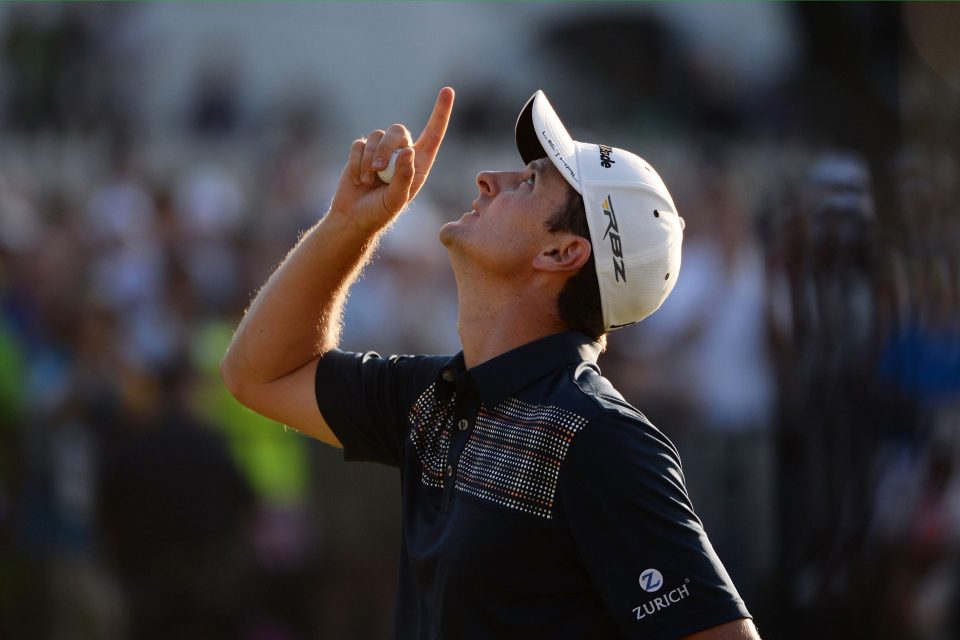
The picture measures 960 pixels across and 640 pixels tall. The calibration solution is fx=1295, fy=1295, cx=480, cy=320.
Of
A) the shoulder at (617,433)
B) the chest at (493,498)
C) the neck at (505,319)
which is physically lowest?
the chest at (493,498)

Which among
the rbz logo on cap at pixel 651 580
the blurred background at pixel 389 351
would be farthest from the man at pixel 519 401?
the blurred background at pixel 389 351

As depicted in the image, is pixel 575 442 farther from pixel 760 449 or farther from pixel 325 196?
pixel 325 196

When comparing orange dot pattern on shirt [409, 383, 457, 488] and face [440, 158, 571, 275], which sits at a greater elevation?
face [440, 158, 571, 275]

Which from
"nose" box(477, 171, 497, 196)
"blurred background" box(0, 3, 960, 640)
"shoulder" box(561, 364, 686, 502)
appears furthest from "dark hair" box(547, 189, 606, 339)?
"blurred background" box(0, 3, 960, 640)

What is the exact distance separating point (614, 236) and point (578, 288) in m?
0.16

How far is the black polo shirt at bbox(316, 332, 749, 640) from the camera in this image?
2605 mm

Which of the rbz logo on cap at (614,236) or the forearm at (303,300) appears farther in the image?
the forearm at (303,300)

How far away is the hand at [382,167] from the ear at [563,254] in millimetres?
437

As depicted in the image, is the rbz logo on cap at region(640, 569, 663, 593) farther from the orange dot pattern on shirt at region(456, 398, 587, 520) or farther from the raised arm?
the raised arm

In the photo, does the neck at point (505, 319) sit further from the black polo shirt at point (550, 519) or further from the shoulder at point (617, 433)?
the shoulder at point (617, 433)

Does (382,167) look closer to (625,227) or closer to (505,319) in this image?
(505,319)

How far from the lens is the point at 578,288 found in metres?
3.24

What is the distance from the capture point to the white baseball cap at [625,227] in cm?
318

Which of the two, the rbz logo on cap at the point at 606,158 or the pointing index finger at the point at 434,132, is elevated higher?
the pointing index finger at the point at 434,132
